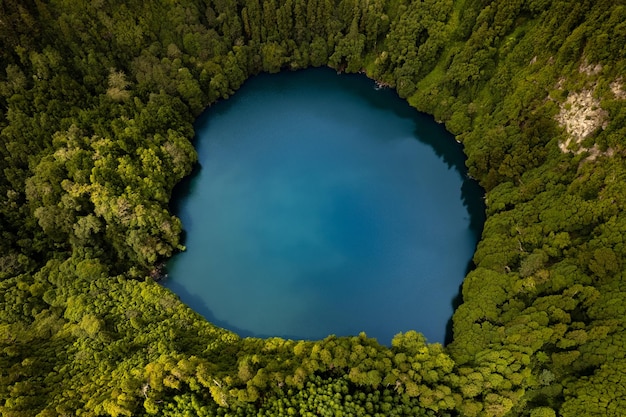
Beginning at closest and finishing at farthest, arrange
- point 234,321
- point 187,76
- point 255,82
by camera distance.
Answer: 1. point 234,321
2. point 187,76
3. point 255,82

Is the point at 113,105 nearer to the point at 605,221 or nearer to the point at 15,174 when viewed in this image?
the point at 15,174

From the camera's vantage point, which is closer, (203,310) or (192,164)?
(203,310)

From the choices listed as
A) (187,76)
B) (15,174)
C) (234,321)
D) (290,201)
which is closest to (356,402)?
(234,321)

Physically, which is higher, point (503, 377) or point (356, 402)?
point (503, 377)

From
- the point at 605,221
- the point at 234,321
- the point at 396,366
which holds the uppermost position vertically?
the point at 605,221

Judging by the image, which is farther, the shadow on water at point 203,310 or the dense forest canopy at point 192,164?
the shadow on water at point 203,310

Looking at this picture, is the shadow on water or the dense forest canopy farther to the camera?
the shadow on water

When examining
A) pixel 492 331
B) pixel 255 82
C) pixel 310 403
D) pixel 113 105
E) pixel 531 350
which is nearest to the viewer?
pixel 310 403

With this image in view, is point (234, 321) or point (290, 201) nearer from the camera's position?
point (234, 321)
